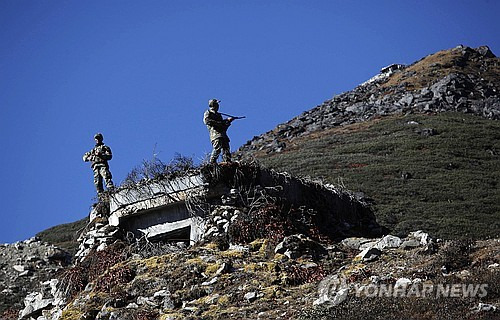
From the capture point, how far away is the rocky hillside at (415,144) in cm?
3206

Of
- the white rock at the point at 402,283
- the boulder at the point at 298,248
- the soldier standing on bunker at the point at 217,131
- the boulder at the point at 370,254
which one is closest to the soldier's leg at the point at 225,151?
the soldier standing on bunker at the point at 217,131

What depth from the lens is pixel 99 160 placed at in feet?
68.1

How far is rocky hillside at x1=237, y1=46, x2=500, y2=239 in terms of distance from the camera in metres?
32.1

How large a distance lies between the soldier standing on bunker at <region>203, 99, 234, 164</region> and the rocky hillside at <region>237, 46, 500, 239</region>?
180 inches

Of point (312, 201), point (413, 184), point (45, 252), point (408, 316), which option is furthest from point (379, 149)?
point (408, 316)

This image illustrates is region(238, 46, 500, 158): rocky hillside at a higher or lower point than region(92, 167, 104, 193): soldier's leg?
higher

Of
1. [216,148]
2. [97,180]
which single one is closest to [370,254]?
[216,148]

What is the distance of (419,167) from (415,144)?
26.2ft

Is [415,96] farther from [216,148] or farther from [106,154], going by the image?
[216,148]

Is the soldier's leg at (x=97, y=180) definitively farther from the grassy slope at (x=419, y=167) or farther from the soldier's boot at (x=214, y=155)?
the grassy slope at (x=419, y=167)

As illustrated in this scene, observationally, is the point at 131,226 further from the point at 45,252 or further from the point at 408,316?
the point at 45,252

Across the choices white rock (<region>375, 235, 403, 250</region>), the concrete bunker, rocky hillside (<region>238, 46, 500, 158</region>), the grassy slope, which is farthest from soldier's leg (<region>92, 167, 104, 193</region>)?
rocky hillside (<region>238, 46, 500, 158</region>)

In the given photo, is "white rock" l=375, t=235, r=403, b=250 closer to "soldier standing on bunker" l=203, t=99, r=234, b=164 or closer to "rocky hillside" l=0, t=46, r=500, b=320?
"rocky hillside" l=0, t=46, r=500, b=320

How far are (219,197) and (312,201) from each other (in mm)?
2775
